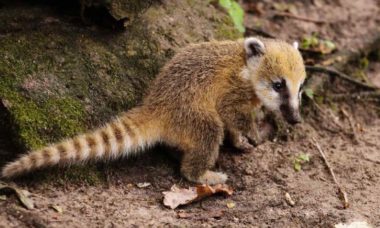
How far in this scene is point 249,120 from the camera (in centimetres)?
548

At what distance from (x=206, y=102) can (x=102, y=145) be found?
3.44ft

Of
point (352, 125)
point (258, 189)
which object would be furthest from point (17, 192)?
point (352, 125)

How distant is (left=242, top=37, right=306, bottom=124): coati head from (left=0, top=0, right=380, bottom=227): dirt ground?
62 cm

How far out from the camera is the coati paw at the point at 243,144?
18.7 ft

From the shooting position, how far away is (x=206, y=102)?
5238 millimetres

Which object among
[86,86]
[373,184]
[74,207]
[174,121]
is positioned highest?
[86,86]

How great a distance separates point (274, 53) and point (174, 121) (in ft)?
3.91

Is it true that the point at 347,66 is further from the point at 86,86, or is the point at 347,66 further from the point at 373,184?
the point at 86,86

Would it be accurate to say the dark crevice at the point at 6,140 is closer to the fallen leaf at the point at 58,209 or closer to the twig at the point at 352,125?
→ the fallen leaf at the point at 58,209

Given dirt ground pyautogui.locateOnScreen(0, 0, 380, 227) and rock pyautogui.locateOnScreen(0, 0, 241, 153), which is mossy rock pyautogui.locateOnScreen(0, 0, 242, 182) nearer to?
rock pyautogui.locateOnScreen(0, 0, 241, 153)

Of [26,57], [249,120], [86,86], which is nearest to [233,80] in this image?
[249,120]

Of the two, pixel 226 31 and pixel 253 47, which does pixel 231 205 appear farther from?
pixel 226 31

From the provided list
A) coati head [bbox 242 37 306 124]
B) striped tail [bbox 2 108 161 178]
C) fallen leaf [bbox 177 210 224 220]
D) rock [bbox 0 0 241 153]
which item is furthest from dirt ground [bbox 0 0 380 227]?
coati head [bbox 242 37 306 124]

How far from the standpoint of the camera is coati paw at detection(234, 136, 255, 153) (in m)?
5.70
